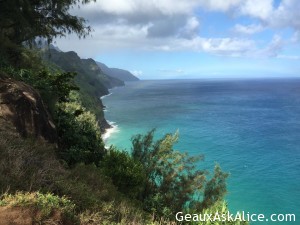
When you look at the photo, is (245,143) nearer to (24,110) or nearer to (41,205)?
(24,110)

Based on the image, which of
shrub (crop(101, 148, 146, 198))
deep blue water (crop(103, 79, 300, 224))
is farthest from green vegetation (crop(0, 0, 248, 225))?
deep blue water (crop(103, 79, 300, 224))

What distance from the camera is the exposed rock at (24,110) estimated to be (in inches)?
577

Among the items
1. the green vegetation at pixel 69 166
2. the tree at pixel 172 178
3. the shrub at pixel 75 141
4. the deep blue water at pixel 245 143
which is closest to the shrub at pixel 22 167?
the green vegetation at pixel 69 166

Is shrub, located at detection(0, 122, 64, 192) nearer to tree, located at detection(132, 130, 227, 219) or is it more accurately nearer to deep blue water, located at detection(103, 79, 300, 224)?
tree, located at detection(132, 130, 227, 219)

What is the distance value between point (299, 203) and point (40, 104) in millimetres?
39351

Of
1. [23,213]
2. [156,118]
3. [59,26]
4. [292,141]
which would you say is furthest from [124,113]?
[23,213]

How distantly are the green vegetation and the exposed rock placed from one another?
29 cm

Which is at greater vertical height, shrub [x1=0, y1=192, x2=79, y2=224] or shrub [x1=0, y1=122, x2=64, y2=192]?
shrub [x1=0, y1=122, x2=64, y2=192]

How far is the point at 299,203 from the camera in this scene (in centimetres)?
4153

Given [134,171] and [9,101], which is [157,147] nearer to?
[134,171]

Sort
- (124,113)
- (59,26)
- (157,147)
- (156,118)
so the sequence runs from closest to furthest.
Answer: (59,26)
(157,147)
(156,118)
(124,113)

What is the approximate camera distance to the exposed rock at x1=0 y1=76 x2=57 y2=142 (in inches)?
577

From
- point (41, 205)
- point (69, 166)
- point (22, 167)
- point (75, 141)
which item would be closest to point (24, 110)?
point (69, 166)

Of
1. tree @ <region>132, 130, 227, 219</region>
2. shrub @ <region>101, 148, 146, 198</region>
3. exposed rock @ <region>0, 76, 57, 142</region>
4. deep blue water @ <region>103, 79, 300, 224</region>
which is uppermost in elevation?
exposed rock @ <region>0, 76, 57, 142</region>
